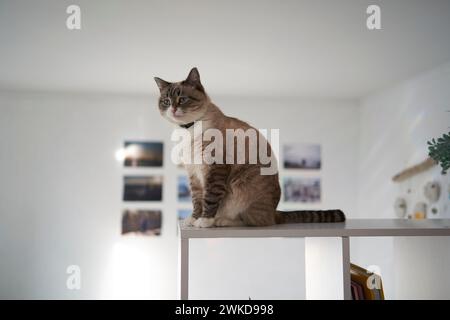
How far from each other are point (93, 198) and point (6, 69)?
1406mm

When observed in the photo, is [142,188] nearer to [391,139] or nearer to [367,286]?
[391,139]

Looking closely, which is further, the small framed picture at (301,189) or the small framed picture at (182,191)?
the small framed picture at (301,189)

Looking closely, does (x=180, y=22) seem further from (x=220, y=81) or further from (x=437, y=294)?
(x=437, y=294)

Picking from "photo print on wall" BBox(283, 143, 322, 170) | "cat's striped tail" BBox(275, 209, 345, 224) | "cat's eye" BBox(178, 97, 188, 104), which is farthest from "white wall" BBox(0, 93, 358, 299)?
"cat's eye" BBox(178, 97, 188, 104)

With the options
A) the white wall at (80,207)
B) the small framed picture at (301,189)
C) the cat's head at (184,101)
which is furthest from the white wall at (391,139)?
the cat's head at (184,101)

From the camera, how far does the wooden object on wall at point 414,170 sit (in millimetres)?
2877

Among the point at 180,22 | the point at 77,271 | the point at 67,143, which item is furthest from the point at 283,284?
the point at 180,22

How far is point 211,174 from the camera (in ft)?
3.79

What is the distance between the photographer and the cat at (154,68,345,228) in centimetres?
116

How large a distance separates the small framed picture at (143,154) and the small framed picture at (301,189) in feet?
4.33

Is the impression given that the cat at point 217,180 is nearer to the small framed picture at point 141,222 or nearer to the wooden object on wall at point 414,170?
the wooden object on wall at point 414,170

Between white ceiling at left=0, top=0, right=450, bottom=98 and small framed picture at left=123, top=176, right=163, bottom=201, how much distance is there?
37.0 inches

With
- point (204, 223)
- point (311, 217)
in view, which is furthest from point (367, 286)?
point (204, 223)

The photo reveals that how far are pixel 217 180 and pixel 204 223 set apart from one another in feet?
0.42
